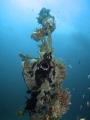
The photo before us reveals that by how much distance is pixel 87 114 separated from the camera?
148 ft

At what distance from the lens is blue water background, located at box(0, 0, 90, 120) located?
47.1 meters

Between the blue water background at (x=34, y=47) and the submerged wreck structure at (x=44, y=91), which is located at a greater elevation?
the blue water background at (x=34, y=47)

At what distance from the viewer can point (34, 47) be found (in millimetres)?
103438

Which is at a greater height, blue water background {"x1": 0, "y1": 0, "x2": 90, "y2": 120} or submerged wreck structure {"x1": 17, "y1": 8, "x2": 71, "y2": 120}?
blue water background {"x1": 0, "y1": 0, "x2": 90, "y2": 120}

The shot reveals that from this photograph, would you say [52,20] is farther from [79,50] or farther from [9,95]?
[79,50]

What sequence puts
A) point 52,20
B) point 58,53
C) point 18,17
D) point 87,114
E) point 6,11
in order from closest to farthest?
point 52,20, point 87,114, point 6,11, point 18,17, point 58,53

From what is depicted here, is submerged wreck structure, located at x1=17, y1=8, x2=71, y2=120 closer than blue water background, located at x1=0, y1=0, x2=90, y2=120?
Yes

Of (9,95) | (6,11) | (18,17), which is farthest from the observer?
(18,17)

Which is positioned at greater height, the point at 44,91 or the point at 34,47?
the point at 34,47

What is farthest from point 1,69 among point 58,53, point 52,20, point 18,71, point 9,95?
point 52,20

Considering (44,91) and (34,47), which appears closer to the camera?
(44,91)

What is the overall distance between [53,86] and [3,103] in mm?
43583

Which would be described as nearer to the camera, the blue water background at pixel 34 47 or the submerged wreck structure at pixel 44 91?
the submerged wreck structure at pixel 44 91

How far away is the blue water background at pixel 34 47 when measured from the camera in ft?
155
